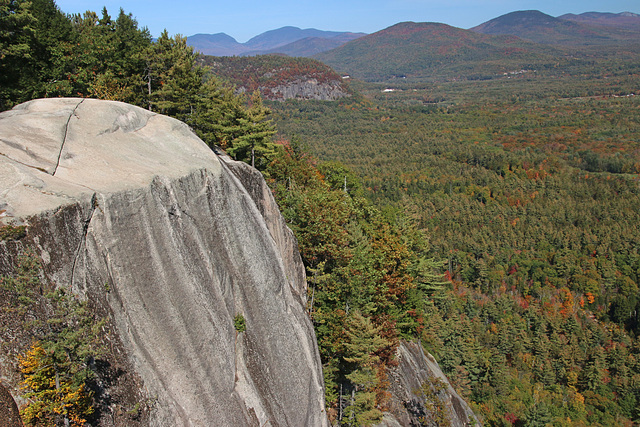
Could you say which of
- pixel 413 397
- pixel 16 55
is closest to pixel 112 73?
pixel 16 55

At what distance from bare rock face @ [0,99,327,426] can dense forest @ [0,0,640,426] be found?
1.55 meters

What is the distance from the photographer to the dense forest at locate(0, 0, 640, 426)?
20531mm

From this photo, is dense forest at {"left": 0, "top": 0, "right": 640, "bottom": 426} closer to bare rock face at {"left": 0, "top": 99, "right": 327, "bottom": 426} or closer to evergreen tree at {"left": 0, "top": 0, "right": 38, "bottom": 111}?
evergreen tree at {"left": 0, "top": 0, "right": 38, "bottom": 111}

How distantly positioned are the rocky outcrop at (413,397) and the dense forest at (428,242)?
1.61 metres

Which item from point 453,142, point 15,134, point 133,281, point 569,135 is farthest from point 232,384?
point 569,135

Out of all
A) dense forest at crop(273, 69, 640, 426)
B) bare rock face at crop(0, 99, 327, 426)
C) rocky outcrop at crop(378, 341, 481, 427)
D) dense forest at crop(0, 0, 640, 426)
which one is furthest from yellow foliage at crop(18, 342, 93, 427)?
dense forest at crop(273, 69, 640, 426)

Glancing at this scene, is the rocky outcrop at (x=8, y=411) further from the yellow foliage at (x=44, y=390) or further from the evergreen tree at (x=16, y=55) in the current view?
the evergreen tree at (x=16, y=55)

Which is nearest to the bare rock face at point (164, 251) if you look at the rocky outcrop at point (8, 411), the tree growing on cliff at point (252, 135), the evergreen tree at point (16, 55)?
the rocky outcrop at point (8, 411)

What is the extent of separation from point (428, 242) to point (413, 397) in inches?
993

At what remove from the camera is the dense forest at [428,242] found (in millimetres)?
20531

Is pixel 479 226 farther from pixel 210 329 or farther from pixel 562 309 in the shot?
pixel 210 329

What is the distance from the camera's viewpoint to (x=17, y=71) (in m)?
19.9

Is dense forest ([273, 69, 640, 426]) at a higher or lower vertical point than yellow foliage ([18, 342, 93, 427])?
lower

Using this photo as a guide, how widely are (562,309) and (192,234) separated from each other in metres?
84.9
